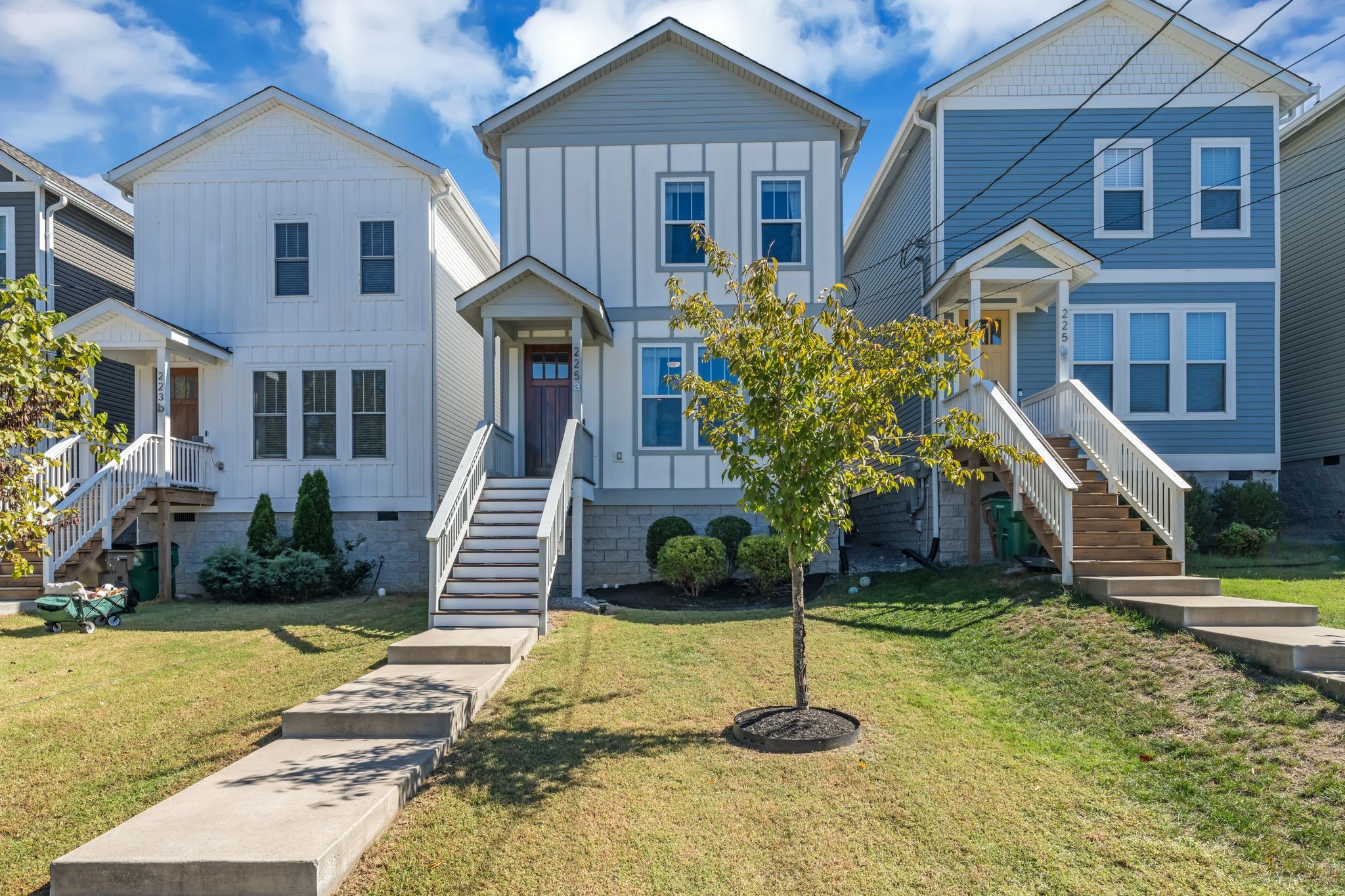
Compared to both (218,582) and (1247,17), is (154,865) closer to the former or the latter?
(218,582)

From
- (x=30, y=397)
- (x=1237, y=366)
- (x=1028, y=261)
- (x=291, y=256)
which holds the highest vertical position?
(x=291, y=256)

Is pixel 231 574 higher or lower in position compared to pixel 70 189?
lower

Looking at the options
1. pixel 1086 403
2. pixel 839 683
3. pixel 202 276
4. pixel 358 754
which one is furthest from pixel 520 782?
pixel 202 276

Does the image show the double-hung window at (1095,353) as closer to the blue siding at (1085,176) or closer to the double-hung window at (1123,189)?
the blue siding at (1085,176)

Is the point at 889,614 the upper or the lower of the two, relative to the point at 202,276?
lower

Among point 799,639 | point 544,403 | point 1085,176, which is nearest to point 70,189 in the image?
point 544,403

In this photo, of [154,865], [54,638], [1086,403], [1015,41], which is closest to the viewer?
[154,865]

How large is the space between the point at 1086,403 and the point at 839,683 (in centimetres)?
604

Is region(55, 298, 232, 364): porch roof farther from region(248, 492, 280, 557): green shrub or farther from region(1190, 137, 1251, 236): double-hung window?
region(1190, 137, 1251, 236): double-hung window

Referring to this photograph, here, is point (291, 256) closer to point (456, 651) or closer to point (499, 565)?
point (499, 565)

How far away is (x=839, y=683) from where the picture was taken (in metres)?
7.59

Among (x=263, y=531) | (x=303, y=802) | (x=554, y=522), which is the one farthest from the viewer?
(x=263, y=531)

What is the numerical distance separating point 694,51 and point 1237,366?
10471 millimetres

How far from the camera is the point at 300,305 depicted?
15523 millimetres
